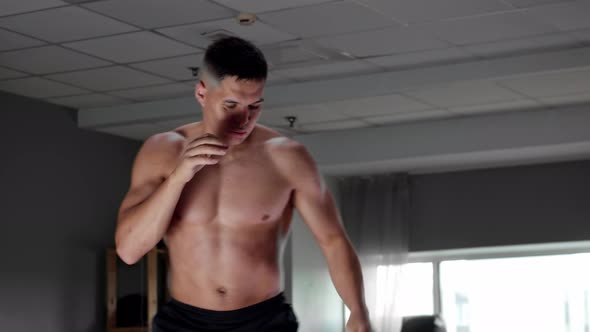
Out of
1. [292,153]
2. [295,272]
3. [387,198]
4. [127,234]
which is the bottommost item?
[127,234]

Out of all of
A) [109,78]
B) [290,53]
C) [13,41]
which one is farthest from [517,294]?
[13,41]

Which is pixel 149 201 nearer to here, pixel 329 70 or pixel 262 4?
pixel 262 4

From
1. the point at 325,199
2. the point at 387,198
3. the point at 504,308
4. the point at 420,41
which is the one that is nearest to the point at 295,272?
the point at 387,198

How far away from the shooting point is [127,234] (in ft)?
7.12

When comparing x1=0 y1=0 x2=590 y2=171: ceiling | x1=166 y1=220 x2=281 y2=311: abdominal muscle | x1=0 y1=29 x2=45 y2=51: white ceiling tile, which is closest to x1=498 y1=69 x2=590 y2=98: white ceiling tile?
x1=0 y1=0 x2=590 y2=171: ceiling

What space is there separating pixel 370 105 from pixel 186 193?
18.0 feet

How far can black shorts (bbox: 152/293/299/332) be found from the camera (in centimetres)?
231

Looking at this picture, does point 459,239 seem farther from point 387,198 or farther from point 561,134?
point 561,134

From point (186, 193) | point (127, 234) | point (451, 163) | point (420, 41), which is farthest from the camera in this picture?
point (451, 163)

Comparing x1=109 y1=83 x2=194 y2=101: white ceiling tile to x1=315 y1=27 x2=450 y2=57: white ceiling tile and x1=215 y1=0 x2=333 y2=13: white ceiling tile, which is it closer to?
x1=315 y1=27 x2=450 y2=57: white ceiling tile

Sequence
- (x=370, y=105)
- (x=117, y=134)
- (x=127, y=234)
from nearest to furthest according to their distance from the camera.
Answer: (x=127, y=234)
(x=370, y=105)
(x=117, y=134)

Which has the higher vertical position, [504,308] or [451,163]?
[451,163]

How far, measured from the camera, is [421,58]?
21.4ft

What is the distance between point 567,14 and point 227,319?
12.7ft
